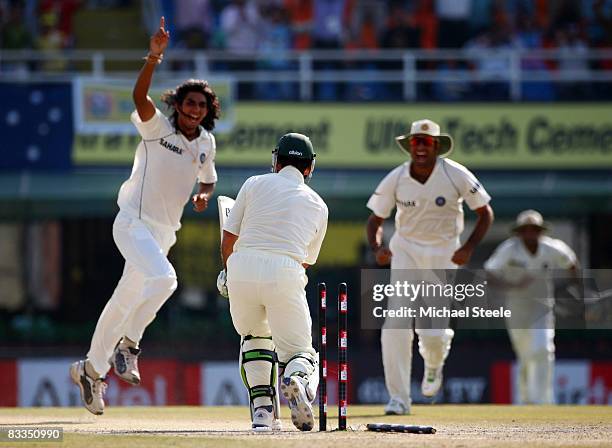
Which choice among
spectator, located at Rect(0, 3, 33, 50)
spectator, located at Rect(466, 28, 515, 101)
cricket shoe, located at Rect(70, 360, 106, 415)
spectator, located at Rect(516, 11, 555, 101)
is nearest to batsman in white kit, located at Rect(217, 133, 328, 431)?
cricket shoe, located at Rect(70, 360, 106, 415)

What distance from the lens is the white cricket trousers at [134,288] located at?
1095 centimetres

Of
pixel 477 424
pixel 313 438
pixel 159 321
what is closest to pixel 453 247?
pixel 477 424

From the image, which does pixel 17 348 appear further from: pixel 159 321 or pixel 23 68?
pixel 23 68

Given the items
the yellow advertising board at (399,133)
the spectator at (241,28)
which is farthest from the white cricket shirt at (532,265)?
the spectator at (241,28)

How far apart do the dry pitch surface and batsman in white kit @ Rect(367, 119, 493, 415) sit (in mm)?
480

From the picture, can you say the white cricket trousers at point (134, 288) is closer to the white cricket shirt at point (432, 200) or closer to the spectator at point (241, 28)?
the white cricket shirt at point (432, 200)

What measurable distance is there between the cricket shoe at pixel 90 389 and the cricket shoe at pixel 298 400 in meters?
2.49

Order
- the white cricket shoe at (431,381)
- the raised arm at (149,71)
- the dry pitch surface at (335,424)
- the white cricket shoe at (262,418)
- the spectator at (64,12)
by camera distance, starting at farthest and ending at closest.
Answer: the spectator at (64,12), the white cricket shoe at (431,381), the raised arm at (149,71), the white cricket shoe at (262,418), the dry pitch surface at (335,424)

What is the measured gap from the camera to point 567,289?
55.5 ft

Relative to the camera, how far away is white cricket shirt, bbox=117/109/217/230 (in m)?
11.2

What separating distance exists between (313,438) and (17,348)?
11.8 metres

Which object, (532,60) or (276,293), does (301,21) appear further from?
(276,293)

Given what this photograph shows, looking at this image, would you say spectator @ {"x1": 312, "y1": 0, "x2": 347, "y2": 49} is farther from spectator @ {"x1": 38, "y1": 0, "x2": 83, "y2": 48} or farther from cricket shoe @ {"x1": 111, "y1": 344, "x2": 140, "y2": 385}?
cricket shoe @ {"x1": 111, "y1": 344, "x2": 140, "y2": 385}

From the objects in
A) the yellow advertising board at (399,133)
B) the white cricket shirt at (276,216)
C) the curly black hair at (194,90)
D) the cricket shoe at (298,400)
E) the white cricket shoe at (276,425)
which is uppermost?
the yellow advertising board at (399,133)
